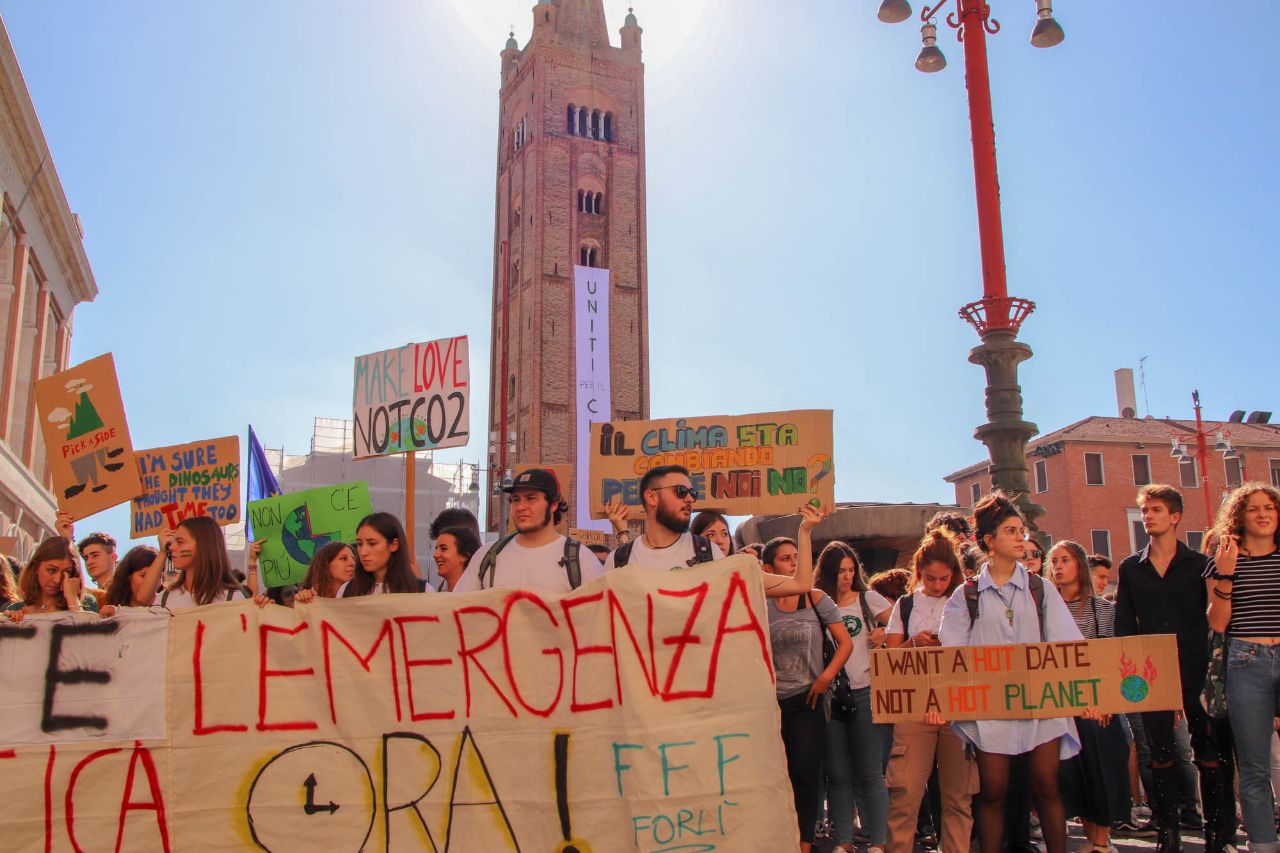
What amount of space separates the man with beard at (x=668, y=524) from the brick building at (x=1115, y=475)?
146ft

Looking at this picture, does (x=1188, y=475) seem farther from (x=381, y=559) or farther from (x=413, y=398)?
(x=381, y=559)

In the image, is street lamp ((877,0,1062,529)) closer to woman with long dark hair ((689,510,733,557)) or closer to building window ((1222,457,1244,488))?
woman with long dark hair ((689,510,733,557))

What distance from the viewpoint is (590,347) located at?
170 ft

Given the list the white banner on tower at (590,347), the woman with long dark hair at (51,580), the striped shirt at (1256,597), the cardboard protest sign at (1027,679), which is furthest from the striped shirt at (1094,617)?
the white banner on tower at (590,347)

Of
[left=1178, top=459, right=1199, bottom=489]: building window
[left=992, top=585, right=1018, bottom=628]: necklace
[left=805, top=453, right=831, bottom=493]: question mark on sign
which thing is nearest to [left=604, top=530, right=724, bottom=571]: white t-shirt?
[left=992, top=585, right=1018, bottom=628]: necklace

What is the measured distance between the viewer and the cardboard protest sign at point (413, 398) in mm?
9398

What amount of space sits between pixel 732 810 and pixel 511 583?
4.44 ft

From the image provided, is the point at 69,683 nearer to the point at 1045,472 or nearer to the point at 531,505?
the point at 531,505

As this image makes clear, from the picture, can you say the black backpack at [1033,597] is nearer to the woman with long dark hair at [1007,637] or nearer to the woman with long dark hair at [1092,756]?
the woman with long dark hair at [1007,637]

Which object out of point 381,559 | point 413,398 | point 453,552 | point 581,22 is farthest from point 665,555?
point 581,22

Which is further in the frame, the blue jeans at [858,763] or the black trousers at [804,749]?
the blue jeans at [858,763]

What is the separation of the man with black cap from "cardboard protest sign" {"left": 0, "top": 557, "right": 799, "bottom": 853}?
0.25 metres

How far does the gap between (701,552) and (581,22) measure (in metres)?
61.7

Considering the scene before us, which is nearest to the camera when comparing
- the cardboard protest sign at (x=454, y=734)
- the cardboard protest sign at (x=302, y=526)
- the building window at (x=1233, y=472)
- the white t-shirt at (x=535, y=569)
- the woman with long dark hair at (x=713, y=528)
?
the cardboard protest sign at (x=454, y=734)
